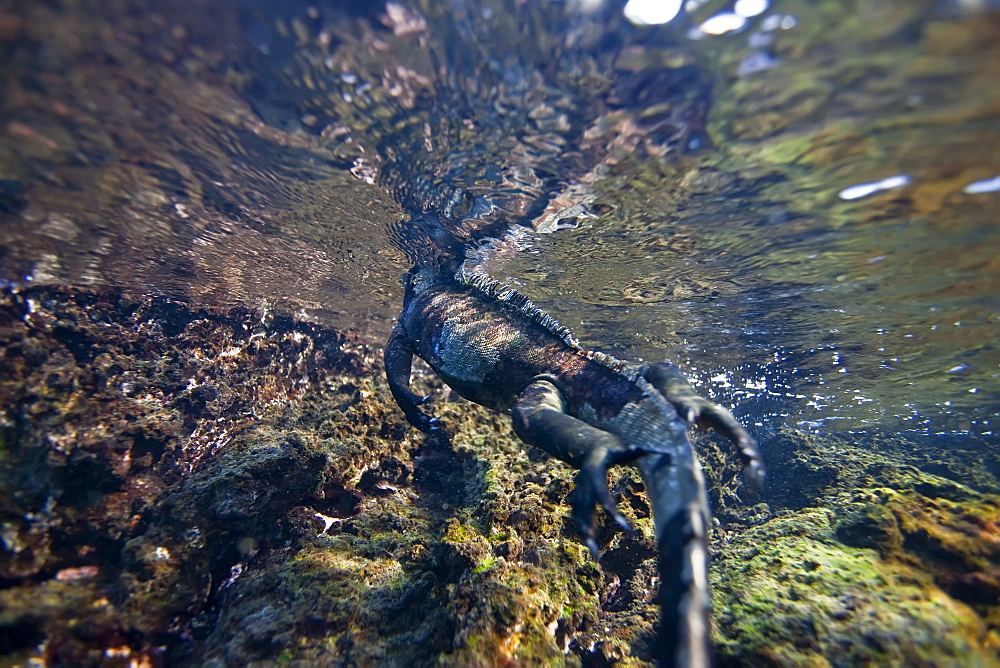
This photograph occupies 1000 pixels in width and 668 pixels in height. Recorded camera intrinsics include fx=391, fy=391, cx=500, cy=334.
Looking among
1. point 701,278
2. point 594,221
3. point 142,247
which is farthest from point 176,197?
point 701,278

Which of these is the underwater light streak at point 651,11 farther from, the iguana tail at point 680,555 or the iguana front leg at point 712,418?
the iguana tail at point 680,555

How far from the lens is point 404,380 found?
5.86 meters

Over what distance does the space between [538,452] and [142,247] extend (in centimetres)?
898

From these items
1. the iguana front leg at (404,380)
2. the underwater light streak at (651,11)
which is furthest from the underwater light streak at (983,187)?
the iguana front leg at (404,380)

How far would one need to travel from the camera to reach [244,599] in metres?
3.64

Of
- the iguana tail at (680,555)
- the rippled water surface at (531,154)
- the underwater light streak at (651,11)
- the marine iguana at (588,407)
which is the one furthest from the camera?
the rippled water surface at (531,154)

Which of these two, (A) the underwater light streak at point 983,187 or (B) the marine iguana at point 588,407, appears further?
(A) the underwater light streak at point 983,187

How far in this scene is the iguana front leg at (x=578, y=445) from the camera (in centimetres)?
318

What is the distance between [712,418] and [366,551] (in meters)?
3.87

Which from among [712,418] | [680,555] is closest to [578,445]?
[680,555]

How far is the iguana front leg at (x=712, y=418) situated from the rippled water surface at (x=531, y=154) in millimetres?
3601

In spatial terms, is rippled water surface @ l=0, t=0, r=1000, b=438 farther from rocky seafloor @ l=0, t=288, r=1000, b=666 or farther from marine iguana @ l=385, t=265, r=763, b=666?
rocky seafloor @ l=0, t=288, r=1000, b=666

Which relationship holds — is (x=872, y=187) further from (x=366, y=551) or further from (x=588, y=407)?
(x=366, y=551)

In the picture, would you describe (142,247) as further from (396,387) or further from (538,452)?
(538,452)
